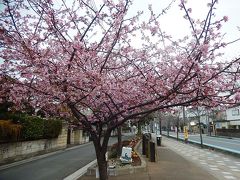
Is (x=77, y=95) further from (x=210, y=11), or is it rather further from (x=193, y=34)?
(x=210, y=11)

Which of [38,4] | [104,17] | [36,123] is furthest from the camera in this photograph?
[36,123]

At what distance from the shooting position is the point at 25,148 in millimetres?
21406

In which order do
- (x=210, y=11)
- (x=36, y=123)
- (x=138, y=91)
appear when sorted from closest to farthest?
(x=210, y=11) → (x=138, y=91) → (x=36, y=123)

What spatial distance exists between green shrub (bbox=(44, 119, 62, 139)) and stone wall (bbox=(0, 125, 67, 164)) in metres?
0.50

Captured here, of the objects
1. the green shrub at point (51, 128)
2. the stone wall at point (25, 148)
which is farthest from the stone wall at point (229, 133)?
the stone wall at point (25, 148)

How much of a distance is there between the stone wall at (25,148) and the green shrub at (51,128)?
0.50 meters

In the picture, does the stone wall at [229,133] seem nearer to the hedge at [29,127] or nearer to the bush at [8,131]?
the hedge at [29,127]

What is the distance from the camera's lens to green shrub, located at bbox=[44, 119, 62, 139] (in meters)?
26.4

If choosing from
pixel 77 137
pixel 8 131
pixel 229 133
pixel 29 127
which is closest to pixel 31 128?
pixel 29 127

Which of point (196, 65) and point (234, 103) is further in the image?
point (234, 103)

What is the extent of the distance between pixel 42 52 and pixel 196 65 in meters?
2.84

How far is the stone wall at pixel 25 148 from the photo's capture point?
18.3 m

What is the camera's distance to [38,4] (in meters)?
5.29

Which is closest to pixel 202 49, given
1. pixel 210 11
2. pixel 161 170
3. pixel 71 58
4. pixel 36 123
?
pixel 210 11
